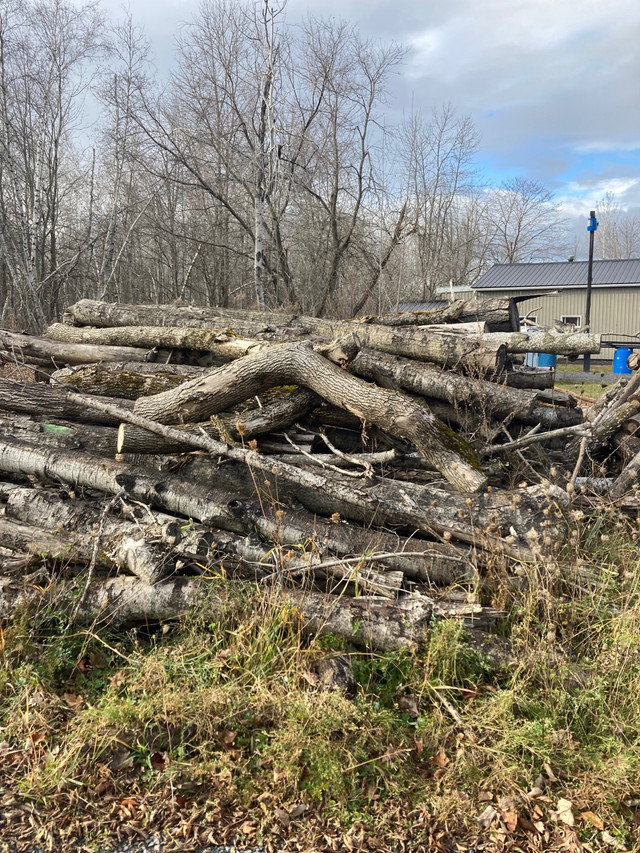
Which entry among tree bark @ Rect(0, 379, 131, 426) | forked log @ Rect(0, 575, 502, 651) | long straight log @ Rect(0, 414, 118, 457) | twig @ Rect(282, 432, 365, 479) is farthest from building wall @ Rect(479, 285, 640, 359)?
forked log @ Rect(0, 575, 502, 651)

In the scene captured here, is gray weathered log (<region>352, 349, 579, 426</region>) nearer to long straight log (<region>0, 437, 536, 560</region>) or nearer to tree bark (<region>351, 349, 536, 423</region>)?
tree bark (<region>351, 349, 536, 423</region>)

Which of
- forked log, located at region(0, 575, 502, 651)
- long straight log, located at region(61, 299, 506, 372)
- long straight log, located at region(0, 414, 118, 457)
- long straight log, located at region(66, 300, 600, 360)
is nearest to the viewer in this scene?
forked log, located at region(0, 575, 502, 651)

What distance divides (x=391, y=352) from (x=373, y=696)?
4.43m

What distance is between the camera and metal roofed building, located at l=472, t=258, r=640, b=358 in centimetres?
3083

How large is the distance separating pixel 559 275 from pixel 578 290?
67.4 inches

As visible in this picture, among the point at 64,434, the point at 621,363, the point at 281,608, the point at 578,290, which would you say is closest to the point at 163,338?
the point at 64,434

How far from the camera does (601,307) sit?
1240 inches

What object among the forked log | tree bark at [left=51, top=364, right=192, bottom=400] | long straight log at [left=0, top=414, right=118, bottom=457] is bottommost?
the forked log

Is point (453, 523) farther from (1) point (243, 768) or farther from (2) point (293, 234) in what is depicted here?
(2) point (293, 234)

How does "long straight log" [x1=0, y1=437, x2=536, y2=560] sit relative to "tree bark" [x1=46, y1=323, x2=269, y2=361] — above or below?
below

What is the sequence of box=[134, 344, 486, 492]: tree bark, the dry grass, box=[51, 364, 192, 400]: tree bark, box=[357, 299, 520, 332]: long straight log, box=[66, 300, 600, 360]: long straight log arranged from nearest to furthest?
1. the dry grass
2. box=[134, 344, 486, 492]: tree bark
3. box=[51, 364, 192, 400]: tree bark
4. box=[66, 300, 600, 360]: long straight log
5. box=[357, 299, 520, 332]: long straight log

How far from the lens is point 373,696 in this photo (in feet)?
10.4

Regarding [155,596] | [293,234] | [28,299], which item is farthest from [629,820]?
[293,234]

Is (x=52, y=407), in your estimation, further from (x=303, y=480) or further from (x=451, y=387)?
(x=451, y=387)
